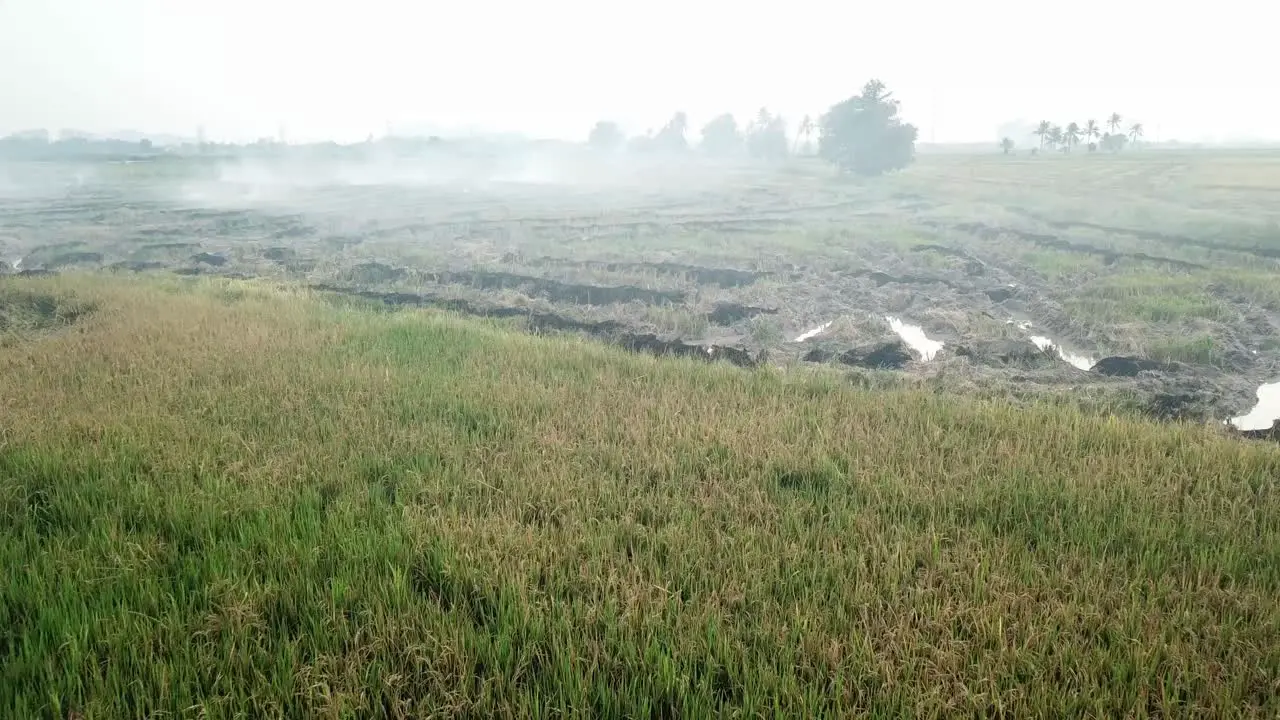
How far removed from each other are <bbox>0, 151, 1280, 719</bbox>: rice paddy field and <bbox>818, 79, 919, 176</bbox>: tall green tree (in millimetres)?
42675

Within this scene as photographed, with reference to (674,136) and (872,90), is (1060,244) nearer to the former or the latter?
(872,90)

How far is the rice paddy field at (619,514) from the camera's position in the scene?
335cm

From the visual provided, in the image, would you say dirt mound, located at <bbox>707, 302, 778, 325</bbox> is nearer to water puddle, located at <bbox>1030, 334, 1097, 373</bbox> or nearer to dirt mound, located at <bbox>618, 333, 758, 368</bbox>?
dirt mound, located at <bbox>618, 333, 758, 368</bbox>

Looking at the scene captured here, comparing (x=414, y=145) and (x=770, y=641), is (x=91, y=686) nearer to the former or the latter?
(x=770, y=641)

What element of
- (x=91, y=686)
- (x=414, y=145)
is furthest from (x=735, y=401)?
(x=414, y=145)

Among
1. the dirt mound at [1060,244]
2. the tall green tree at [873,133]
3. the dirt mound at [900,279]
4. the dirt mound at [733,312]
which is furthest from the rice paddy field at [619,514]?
the tall green tree at [873,133]

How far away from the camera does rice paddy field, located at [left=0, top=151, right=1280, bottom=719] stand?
11.0 ft

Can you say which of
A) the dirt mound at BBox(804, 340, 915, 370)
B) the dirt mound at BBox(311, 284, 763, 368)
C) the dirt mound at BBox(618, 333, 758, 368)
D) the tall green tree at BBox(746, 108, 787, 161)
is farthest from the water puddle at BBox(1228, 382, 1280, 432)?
the tall green tree at BBox(746, 108, 787, 161)

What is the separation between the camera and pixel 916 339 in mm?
15305

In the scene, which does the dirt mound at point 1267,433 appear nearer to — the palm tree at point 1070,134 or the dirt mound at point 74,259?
the dirt mound at point 74,259

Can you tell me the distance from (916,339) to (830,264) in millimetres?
7696

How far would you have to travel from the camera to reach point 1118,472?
598cm

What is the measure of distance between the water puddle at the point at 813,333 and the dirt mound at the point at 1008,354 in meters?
2.82

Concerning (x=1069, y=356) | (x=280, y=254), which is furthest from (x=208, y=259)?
(x=1069, y=356)
